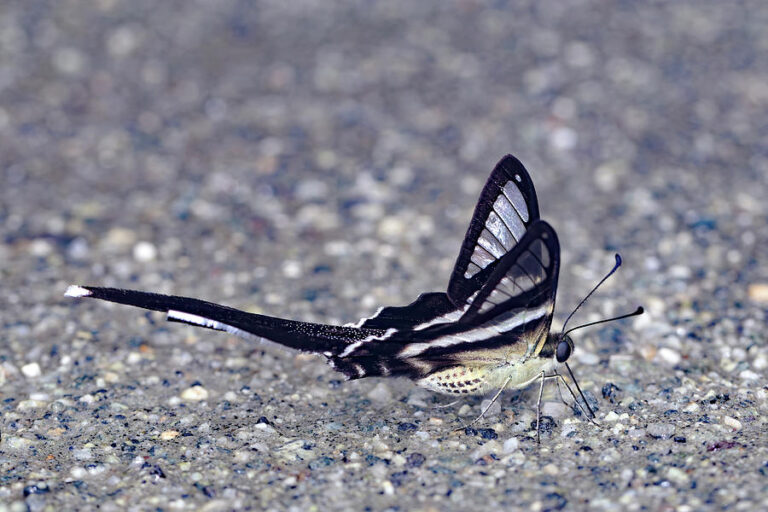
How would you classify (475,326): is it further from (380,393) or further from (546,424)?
(380,393)

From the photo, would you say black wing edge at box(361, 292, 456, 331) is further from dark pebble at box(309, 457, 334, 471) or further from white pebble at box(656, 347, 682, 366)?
white pebble at box(656, 347, 682, 366)

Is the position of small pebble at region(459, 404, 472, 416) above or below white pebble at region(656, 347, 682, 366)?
below

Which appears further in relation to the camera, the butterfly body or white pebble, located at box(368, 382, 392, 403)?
white pebble, located at box(368, 382, 392, 403)

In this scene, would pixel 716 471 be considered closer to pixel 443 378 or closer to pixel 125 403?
pixel 443 378

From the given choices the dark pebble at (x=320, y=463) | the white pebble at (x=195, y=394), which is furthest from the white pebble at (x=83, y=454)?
the dark pebble at (x=320, y=463)

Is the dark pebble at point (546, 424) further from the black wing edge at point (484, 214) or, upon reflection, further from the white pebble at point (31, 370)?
the white pebble at point (31, 370)

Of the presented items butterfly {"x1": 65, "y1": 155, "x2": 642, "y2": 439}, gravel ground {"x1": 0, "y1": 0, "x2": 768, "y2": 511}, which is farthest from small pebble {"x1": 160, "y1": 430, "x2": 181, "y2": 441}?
butterfly {"x1": 65, "y1": 155, "x2": 642, "y2": 439}

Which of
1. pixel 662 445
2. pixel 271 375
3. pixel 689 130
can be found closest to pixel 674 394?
pixel 662 445
